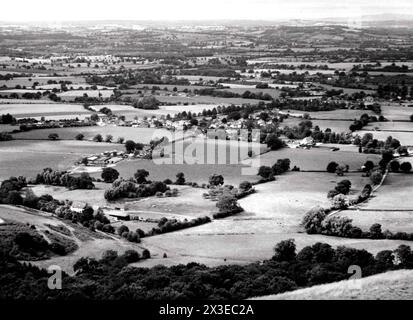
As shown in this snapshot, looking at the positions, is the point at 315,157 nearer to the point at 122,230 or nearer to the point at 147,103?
the point at 122,230

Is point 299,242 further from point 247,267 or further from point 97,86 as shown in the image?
point 97,86

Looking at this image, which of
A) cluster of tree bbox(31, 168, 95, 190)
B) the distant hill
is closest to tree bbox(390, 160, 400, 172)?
cluster of tree bbox(31, 168, 95, 190)

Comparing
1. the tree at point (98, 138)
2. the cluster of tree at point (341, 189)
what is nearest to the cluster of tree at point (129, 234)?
the cluster of tree at point (341, 189)

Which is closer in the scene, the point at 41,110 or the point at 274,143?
the point at 274,143

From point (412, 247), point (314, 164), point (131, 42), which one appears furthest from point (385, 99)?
point (131, 42)

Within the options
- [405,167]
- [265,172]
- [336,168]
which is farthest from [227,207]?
[405,167]

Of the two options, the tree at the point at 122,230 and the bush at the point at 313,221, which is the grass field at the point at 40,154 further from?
the bush at the point at 313,221
